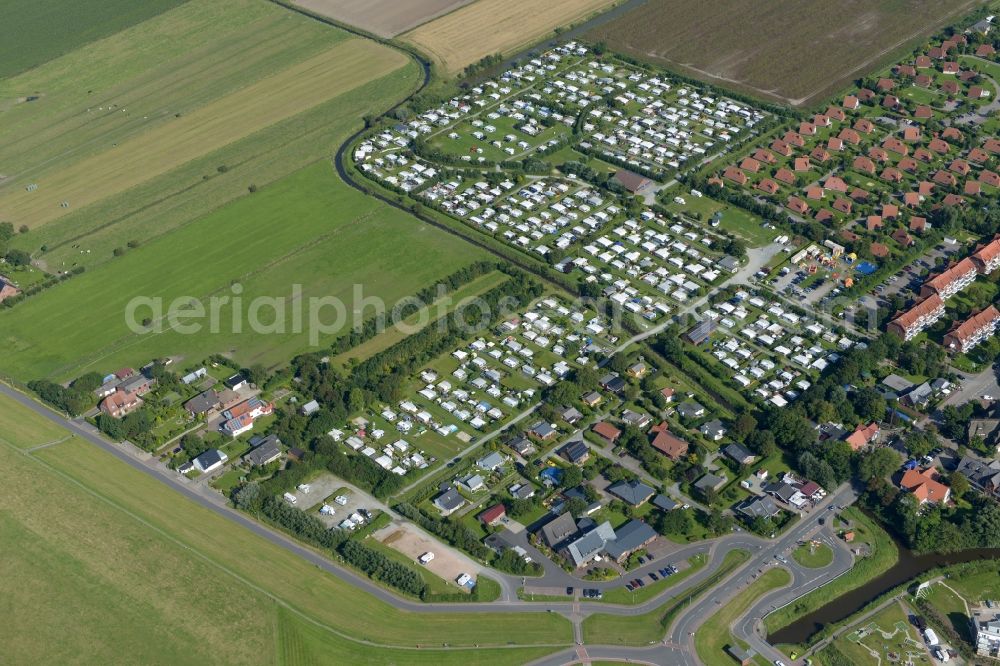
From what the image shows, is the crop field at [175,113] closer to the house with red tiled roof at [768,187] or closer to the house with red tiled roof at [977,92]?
the house with red tiled roof at [768,187]

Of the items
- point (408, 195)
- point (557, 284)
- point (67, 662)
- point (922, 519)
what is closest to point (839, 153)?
point (557, 284)

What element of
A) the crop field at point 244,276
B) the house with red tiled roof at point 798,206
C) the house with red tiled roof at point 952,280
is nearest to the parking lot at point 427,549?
the crop field at point 244,276

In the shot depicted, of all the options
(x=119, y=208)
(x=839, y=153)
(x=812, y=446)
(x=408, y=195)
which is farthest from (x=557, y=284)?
(x=119, y=208)

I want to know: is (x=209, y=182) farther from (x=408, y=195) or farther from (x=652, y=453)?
(x=652, y=453)

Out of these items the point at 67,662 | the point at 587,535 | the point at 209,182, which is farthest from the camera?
the point at 209,182

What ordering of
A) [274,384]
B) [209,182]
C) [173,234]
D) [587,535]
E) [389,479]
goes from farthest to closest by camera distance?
1. [209,182]
2. [173,234]
3. [274,384]
4. [389,479]
5. [587,535]

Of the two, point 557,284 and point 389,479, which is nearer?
point 389,479
